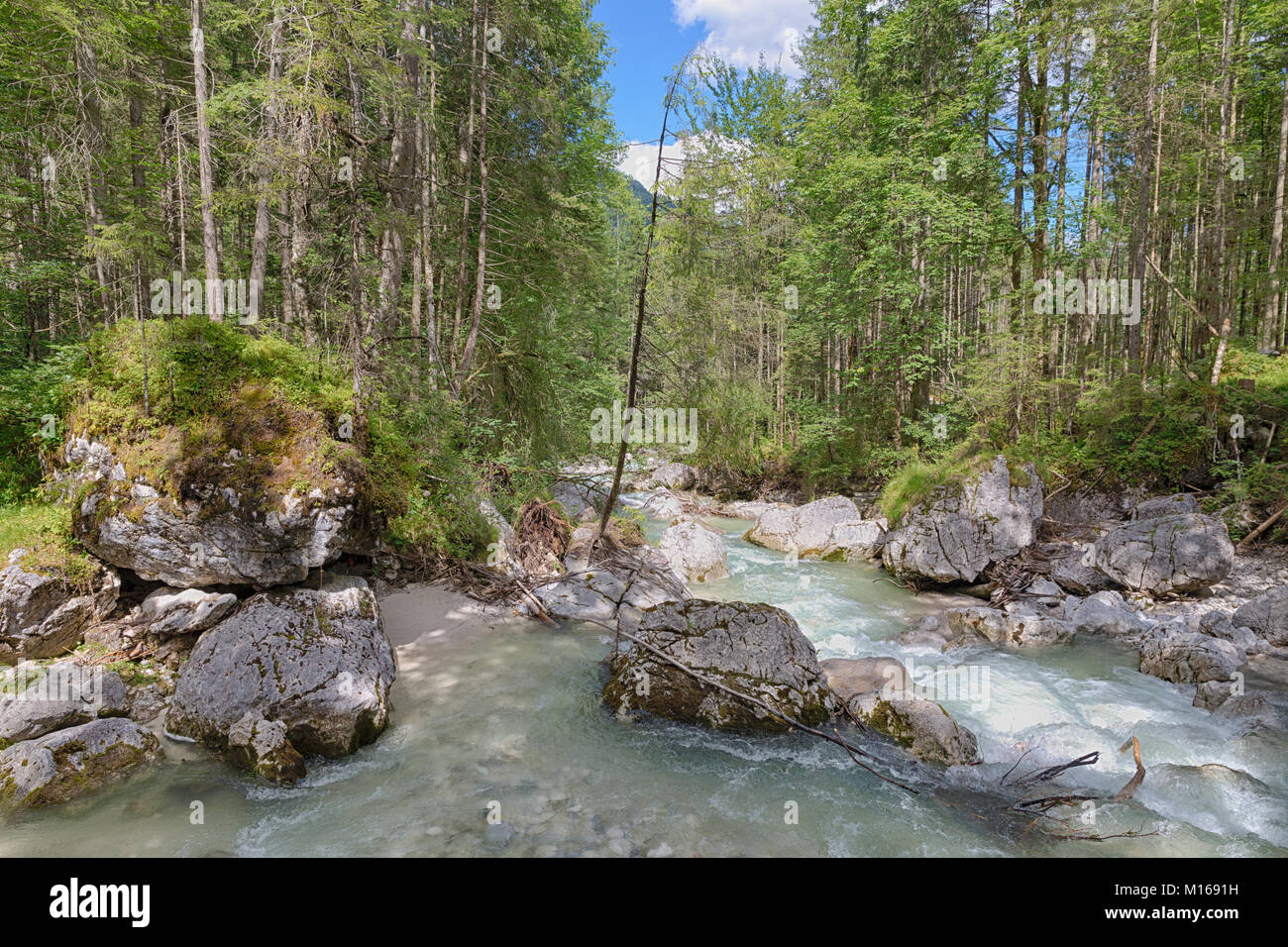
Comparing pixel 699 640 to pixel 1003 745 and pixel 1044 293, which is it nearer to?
pixel 1003 745

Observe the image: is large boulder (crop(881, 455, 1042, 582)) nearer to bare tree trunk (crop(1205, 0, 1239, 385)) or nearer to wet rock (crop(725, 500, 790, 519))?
bare tree trunk (crop(1205, 0, 1239, 385))

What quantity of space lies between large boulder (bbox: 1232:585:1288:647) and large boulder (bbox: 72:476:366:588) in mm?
12765

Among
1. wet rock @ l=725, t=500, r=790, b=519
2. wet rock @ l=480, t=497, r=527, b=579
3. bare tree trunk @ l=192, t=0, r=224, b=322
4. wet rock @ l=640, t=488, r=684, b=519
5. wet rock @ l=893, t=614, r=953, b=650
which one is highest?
bare tree trunk @ l=192, t=0, r=224, b=322

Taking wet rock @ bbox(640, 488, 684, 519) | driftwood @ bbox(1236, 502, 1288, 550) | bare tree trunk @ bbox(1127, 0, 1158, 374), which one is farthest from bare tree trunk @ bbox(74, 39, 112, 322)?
bare tree trunk @ bbox(1127, 0, 1158, 374)

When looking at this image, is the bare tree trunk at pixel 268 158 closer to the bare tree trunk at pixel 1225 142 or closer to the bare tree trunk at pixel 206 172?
the bare tree trunk at pixel 206 172

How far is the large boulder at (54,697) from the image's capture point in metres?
4.32

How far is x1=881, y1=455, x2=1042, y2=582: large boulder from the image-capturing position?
1110 cm

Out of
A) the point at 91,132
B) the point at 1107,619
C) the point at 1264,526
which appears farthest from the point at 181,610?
the point at 1264,526

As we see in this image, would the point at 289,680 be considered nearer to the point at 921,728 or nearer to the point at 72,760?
the point at 72,760

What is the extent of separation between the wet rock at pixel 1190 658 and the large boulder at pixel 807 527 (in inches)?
266

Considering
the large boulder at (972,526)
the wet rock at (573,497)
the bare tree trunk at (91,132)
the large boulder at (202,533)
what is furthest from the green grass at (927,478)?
the bare tree trunk at (91,132)

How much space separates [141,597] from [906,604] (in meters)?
11.7

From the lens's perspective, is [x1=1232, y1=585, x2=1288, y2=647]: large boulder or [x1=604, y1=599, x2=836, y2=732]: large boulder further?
[x1=1232, y1=585, x2=1288, y2=647]: large boulder

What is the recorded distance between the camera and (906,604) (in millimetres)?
10367
